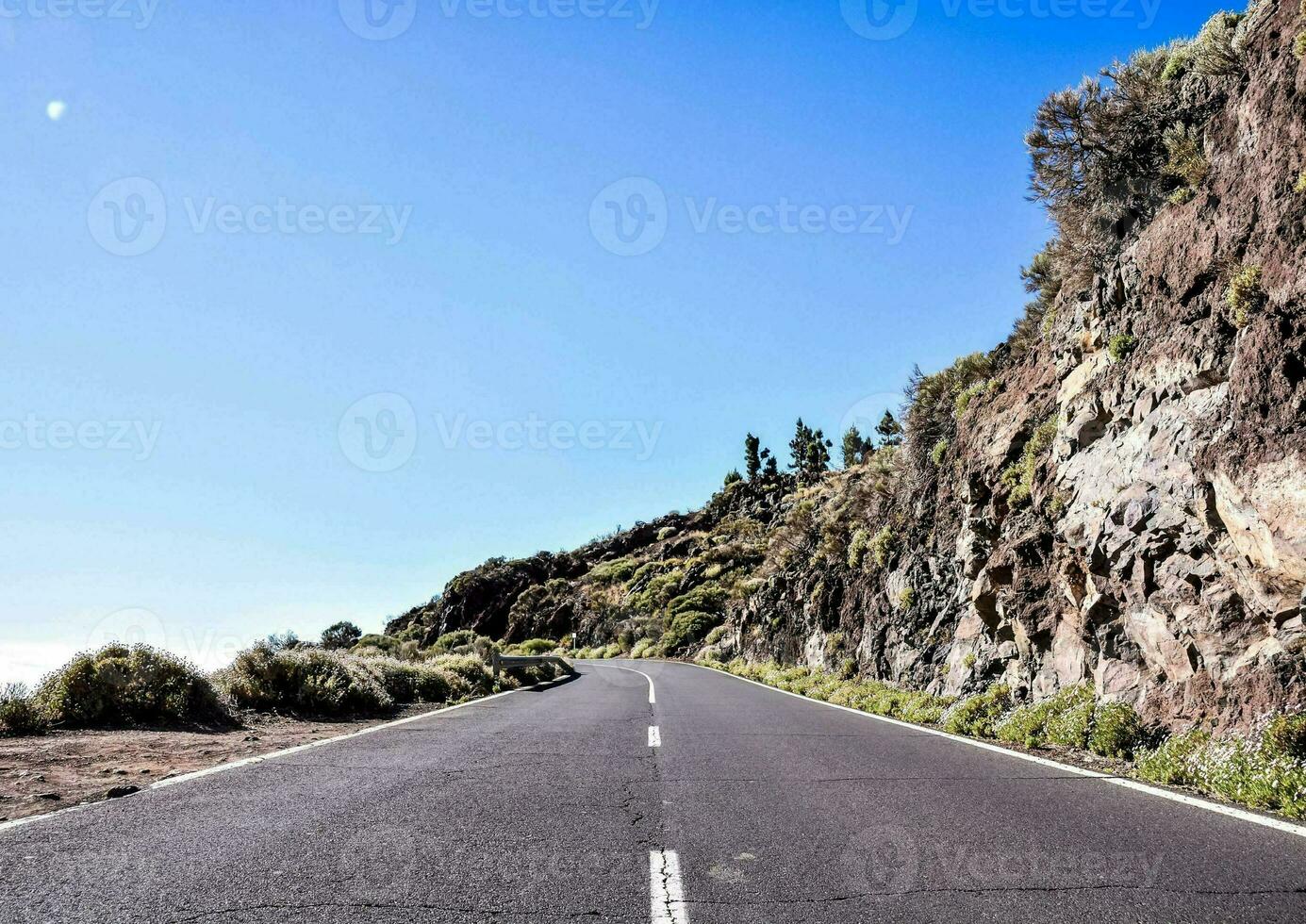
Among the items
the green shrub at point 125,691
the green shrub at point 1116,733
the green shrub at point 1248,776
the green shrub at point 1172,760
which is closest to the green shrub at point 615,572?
the green shrub at point 125,691

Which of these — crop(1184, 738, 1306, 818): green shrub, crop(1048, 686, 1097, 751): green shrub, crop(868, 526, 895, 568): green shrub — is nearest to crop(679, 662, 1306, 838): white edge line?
crop(1184, 738, 1306, 818): green shrub

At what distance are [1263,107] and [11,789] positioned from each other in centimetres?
1545

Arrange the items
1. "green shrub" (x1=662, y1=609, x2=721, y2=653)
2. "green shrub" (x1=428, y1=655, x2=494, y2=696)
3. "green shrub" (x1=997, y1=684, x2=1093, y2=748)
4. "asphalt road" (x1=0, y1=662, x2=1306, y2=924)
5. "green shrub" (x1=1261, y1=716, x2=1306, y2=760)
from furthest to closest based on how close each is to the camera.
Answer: "green shrub" (x1=662, y1=609, x2=721, y2=653) → "green shrub" (x1=428, y1=655, x2=494, y2=696) → "green shrub" (x1=997, y1=684, x2=1093, y2=748) → "green shrub" (x1=1261, y1=716, x2=1306, y2=760) → "asphalt road" (x1=0, y1=662, x2=1306, y2=924)

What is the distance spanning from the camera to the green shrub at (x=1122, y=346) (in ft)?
39.0

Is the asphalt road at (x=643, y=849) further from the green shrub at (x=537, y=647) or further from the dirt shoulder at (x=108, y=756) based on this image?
the green shrub at (x=537, y=647)

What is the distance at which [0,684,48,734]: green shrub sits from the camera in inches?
367

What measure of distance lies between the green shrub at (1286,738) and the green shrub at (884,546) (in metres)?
13.5

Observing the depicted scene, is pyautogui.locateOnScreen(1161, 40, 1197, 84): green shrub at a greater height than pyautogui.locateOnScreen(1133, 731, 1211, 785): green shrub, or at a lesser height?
greater

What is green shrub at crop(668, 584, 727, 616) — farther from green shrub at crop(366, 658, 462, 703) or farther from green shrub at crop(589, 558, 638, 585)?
green shrub at crop(366, 658, 462, 703)

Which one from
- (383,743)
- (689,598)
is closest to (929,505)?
(383,743)

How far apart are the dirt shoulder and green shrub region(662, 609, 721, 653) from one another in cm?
4676

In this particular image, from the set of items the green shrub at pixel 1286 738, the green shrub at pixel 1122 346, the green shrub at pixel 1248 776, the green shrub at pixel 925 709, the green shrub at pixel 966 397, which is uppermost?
the green shrub at pixel 966 397

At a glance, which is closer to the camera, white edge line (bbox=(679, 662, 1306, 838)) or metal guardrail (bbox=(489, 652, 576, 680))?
white edge line (bbox=(679, 662, 1306, 838))

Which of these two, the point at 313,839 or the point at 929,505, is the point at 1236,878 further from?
the point at 929,505
